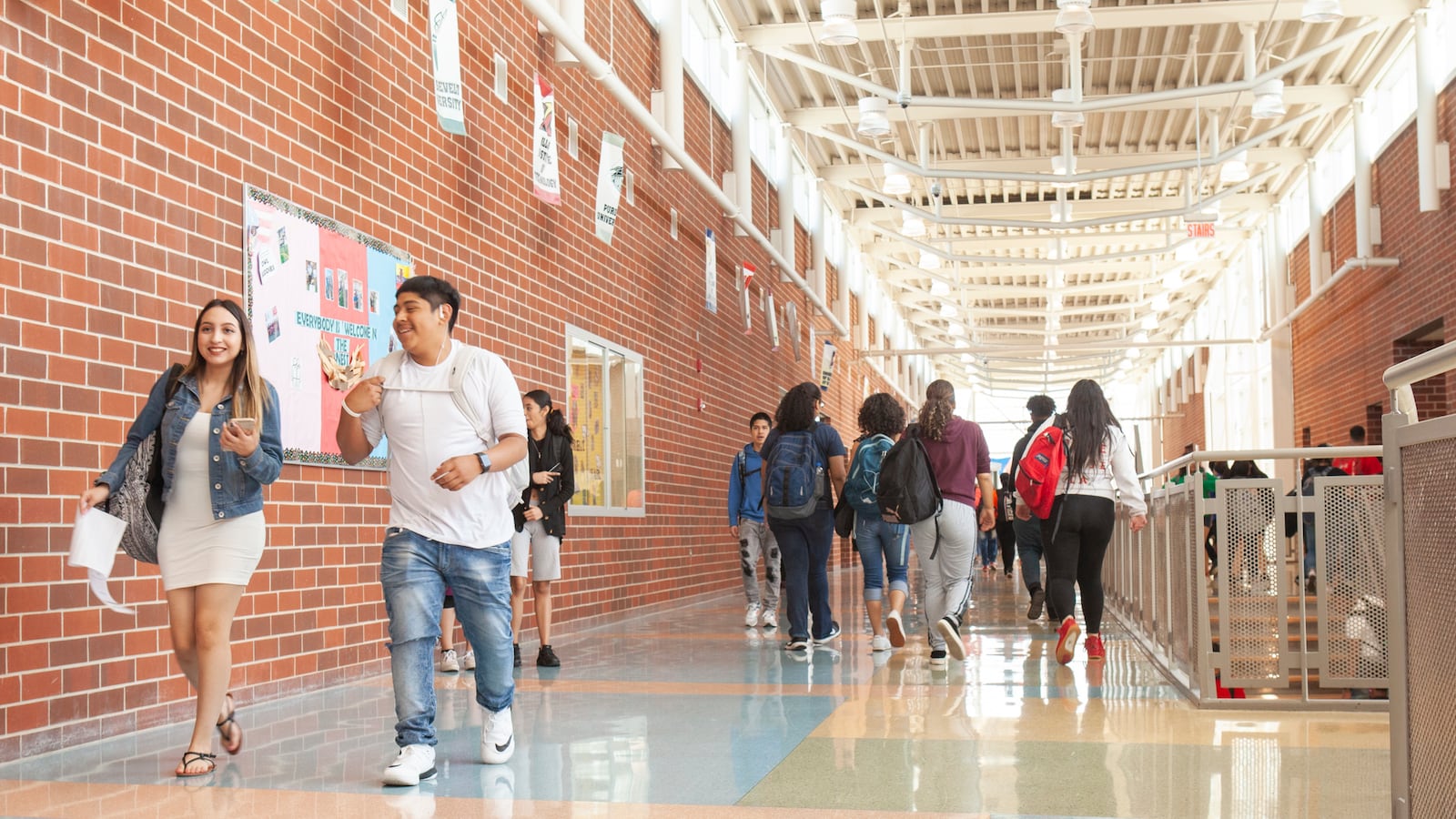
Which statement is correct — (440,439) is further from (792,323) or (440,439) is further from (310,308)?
(792,323)

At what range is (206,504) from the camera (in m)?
4.12

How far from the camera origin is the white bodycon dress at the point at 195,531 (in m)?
4.09

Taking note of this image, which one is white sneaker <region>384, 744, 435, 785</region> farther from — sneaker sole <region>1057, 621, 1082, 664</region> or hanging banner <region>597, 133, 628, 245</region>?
hanging banner <region>597, 133, 628, 245</region>

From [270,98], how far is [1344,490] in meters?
4.82

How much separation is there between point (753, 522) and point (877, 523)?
2.32 metres

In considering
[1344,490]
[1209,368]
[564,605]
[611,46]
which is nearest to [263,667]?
[564,605]

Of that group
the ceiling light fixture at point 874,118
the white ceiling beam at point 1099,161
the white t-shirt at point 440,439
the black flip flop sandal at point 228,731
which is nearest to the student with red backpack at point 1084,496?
the white t-shirt at point 440,439

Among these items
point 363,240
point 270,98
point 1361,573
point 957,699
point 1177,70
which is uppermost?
point 1177,70

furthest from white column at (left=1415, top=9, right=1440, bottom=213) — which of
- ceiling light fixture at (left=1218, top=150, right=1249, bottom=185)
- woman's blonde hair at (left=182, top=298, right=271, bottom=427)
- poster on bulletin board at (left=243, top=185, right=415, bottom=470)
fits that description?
woman's blonde hair at (left=182, top=298, right=271, bottom=427)

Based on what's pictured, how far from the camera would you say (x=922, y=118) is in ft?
54.6

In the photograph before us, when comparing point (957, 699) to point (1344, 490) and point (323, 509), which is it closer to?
point (1344, 490)

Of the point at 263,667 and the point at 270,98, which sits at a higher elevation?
the point at 270,98


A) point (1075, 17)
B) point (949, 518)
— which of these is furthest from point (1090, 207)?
point (949, 518)

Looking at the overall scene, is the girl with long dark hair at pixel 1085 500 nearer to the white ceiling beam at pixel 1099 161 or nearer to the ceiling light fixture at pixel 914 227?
the white ceiling beam at pixel 1099 161
